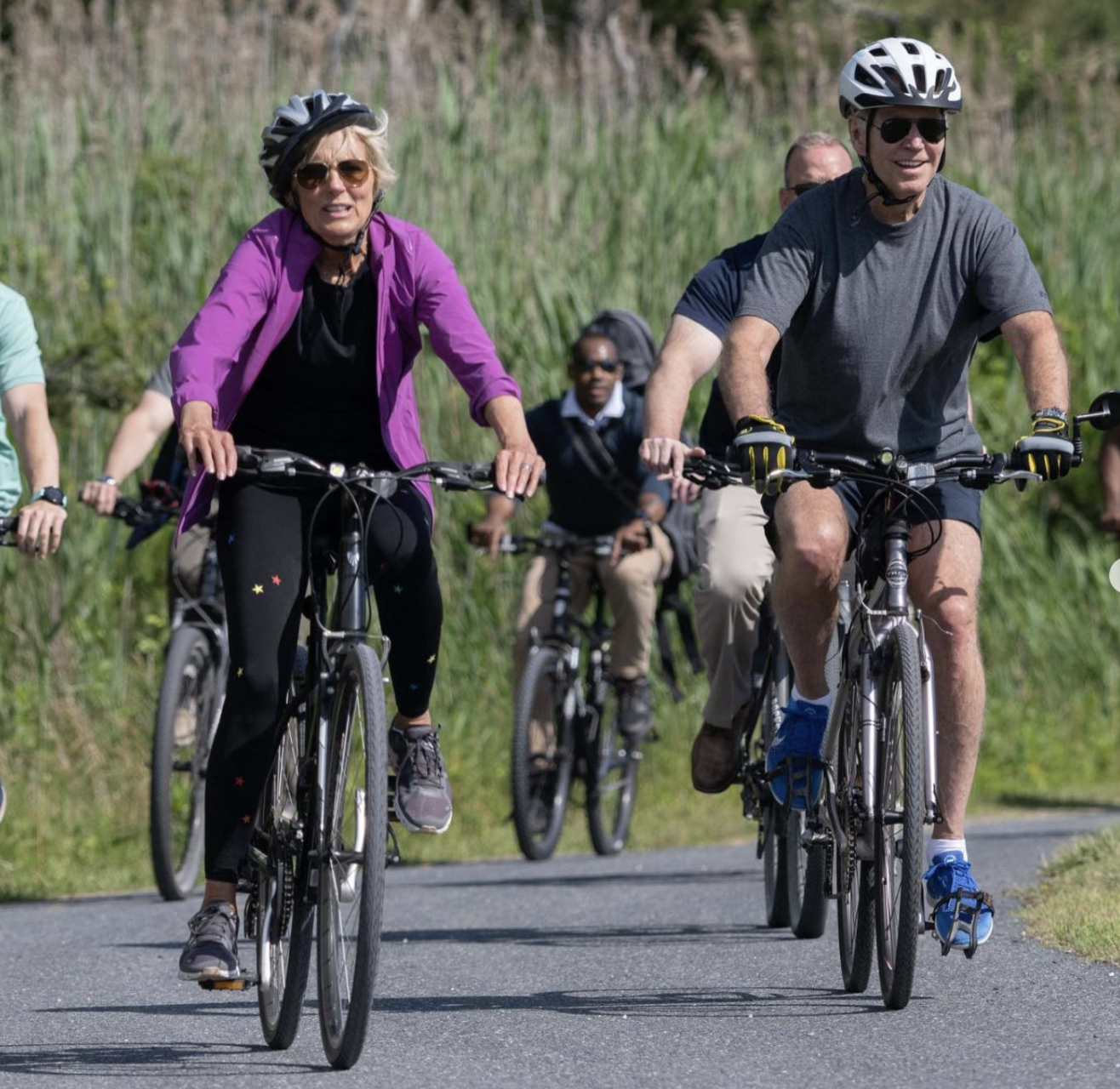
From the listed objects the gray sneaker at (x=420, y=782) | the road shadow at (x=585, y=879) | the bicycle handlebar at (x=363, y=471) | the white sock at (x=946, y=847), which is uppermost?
the bicycle handlebar at (x=363, y=471)

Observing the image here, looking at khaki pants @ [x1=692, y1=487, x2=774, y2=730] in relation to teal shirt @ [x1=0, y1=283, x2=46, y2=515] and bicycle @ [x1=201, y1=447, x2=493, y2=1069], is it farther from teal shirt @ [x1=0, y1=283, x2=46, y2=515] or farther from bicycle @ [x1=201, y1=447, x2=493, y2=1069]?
bicycle @ [x1=201, y1=447, x2=493, y2=1069]

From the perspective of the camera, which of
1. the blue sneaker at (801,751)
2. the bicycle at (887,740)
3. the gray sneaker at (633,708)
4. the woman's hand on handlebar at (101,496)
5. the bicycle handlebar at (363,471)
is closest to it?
the bicycle handlebar at (363,471)

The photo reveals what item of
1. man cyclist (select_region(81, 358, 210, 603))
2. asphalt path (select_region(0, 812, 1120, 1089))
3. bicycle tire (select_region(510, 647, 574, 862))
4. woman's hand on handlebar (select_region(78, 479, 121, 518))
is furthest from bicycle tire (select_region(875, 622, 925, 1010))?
bicycle tire (select_region(510, 647, 574, 862))

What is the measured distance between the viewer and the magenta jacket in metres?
5.94

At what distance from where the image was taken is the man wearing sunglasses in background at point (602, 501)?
40.0ft

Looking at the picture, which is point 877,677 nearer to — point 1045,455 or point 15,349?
point 1045,455

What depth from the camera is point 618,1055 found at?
5.68 metres

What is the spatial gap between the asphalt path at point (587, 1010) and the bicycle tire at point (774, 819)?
0.35 ft

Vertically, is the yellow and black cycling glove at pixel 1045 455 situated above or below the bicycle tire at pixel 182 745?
above

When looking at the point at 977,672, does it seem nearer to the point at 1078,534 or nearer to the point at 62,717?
the point at 62,717

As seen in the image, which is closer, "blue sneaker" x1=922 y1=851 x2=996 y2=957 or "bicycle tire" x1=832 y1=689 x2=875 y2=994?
"blue sneaker" x1=922 y1=851 x2=996 y2=957

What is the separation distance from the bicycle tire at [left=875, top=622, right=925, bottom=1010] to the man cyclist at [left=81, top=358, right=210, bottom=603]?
4.74m

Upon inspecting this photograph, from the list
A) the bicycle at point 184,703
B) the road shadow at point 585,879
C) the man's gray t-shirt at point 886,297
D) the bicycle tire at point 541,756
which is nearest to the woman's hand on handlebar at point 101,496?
the bicycle at point 184,703

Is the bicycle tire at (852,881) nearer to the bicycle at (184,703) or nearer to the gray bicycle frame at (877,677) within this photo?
the gray bicycle frame at (877,677)
